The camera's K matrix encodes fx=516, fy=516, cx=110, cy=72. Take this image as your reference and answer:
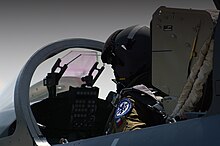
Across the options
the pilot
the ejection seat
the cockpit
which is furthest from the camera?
the cockpit

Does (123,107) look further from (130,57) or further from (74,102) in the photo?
(74,102)

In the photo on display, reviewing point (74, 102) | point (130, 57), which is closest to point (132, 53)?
point (130, 57)

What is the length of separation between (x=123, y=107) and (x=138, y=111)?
9 cm

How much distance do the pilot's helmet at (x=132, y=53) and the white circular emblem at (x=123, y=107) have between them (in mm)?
630

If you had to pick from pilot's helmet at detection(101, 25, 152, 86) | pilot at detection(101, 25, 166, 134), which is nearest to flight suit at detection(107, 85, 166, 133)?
pilot at detection(101, 25, 166, 134)

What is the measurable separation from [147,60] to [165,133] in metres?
1.45

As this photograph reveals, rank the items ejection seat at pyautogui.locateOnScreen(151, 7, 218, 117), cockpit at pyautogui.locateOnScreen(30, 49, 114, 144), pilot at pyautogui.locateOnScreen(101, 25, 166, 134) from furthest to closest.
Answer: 1. cockpit at pyautogui.locateOnScreen(30, 49, 114, 144)
2. pilot at pyautogui.locateOnScreen(101, 25, 166, 134)
3. ejection seat at pyautogui.locateOnScreen(151, 7, 218, 117)

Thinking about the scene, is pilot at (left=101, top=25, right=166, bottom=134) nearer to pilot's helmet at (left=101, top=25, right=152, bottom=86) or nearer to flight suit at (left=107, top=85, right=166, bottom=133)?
pilot's helmet at (left=101, top=25, right=152, bottom=86)

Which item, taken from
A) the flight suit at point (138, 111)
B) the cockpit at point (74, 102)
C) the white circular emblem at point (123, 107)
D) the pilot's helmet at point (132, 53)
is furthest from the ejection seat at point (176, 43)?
the cockpit at point (74, 102)

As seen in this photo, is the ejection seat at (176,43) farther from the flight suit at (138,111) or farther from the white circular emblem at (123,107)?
the white circular emblem at (123,107)

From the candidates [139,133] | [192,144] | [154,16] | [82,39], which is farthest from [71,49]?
[192,144]

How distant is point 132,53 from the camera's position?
3508mm

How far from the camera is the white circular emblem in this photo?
284 cm

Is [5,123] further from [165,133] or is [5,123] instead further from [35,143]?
[165,133]
